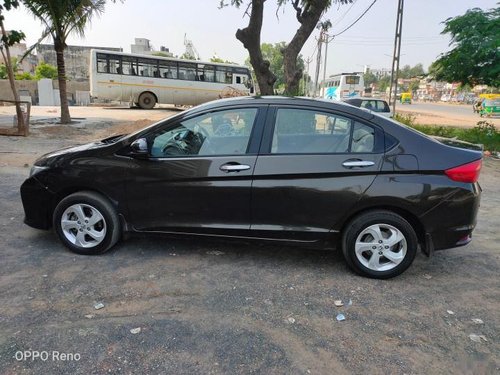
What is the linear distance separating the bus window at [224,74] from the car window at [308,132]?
2356cm

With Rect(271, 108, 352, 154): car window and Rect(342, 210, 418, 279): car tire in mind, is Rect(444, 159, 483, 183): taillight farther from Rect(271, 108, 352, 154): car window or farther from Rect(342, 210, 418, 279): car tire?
Rect(271, 108, 352, 154): car window

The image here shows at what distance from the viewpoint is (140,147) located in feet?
12.1

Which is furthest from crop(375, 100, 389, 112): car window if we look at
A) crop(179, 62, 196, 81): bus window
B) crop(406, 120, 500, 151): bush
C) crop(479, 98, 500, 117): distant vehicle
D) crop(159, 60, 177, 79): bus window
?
crop(479, 98, 500, 117): distant vehicle

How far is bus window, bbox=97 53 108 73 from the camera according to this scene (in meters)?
23.9

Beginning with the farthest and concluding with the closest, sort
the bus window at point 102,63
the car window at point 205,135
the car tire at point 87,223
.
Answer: the bus window at point 102,63 < the car tire at point 87,223 < the car window at point 205,135

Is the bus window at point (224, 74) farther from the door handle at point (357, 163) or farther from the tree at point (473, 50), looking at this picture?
the door handle at point (357, 163)

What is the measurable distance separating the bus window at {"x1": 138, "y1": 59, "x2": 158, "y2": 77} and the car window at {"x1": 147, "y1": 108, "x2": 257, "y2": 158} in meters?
23.0

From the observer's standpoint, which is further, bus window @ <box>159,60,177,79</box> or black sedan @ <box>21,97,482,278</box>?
bus window @ <box>159,60,177,79</box>

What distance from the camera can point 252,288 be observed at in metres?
3.38

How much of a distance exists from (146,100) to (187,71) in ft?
10.6

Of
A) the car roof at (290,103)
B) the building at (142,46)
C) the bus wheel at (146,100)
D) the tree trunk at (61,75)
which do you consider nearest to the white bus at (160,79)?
the bus wheel at (146,100)

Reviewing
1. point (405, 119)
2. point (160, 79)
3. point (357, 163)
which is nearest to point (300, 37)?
point (405, 119)

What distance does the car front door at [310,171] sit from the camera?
3.45 m

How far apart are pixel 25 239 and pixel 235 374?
299cm
